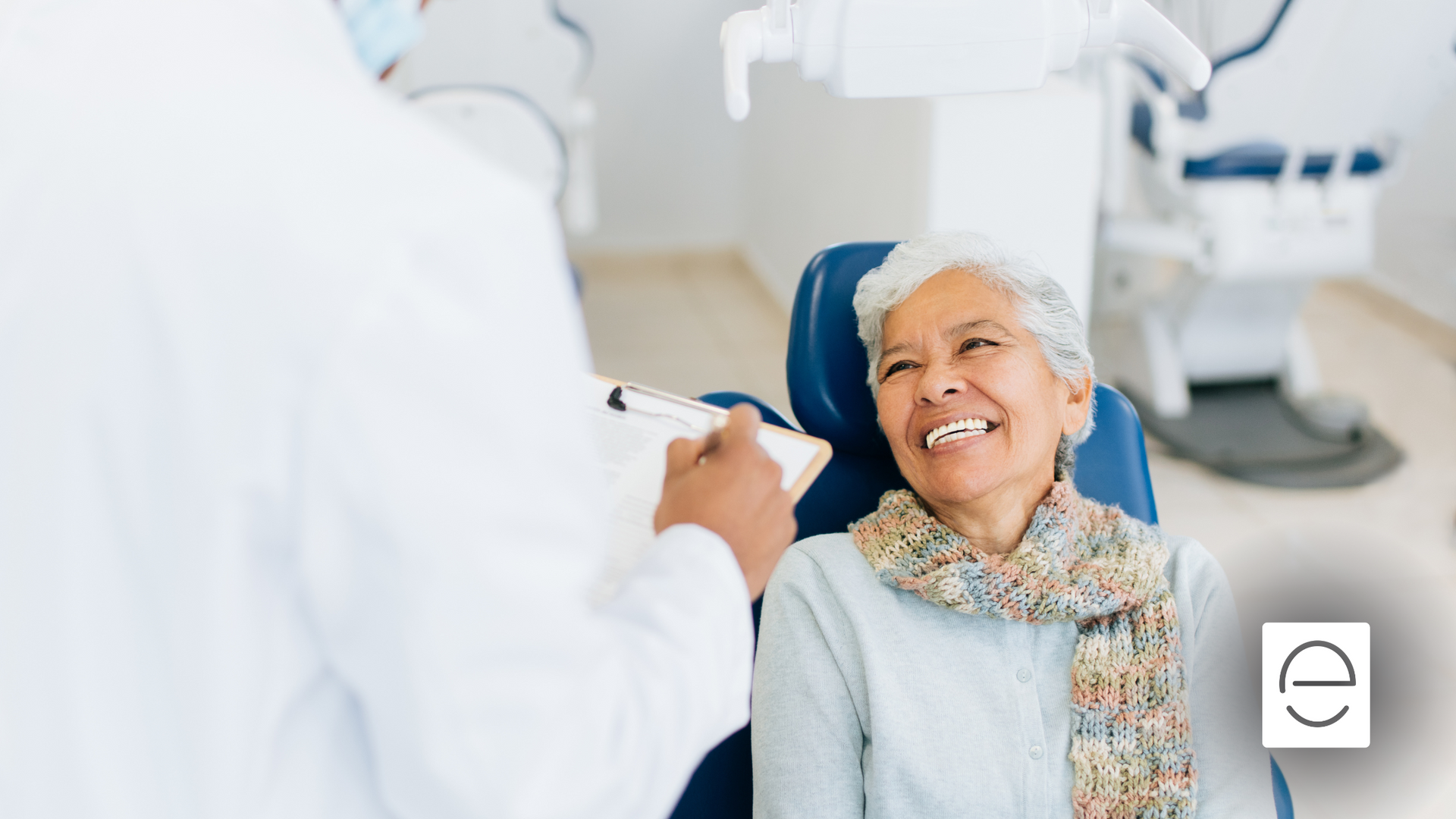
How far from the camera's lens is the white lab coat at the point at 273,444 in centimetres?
49

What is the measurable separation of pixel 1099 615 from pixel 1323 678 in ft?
0.76

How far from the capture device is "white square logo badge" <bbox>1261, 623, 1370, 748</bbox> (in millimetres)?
1090

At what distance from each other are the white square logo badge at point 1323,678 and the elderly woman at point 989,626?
4cm

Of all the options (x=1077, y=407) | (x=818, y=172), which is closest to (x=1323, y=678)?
(x=1077, y=407)

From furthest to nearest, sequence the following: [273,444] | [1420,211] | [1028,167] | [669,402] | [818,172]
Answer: [1420,211], [818,172], [1028,167], [669,402], [273,444]

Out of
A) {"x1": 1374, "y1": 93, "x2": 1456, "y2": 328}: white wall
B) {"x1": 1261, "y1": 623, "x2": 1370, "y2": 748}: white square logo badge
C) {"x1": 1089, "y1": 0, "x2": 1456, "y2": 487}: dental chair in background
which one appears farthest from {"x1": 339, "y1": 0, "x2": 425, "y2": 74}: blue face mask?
{"x1": 1374, "y1": 93, "x2": 1456, "y2": 328}: white wall

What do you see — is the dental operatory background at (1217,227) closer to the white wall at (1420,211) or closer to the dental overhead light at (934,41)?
the white wall at (1420,211)

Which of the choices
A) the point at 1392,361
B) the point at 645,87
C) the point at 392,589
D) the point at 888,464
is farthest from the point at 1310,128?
the point at 392,589

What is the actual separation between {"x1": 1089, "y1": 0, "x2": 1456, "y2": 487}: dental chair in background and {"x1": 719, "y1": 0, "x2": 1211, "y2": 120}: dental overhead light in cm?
188

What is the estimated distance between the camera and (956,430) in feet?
3.83

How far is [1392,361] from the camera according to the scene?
3.48 m

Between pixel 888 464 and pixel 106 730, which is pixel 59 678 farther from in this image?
pixel 888 464

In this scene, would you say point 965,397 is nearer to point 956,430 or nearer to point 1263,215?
point 956,430

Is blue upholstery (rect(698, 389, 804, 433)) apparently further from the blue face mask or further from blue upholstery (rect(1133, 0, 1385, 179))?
blue upholstery (rect(1133, 0, 1385, 179))
